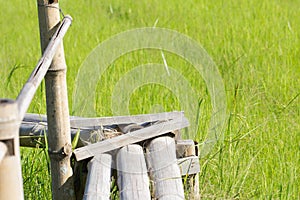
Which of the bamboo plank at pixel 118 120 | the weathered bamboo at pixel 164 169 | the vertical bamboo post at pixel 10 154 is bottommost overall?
the weathered bamboo at pixel 164 169

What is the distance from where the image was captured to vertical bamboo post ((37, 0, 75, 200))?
1.76 m

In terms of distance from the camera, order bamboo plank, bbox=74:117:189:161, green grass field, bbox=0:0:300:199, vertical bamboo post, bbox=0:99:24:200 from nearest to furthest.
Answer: vertical bamboo post, bbox=0:99:24:200
bamboo plank, bbox=74:117:189:161
green grass field, bbox=0:0:300:199

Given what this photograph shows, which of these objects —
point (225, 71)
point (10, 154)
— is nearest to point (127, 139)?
point (10, 154)

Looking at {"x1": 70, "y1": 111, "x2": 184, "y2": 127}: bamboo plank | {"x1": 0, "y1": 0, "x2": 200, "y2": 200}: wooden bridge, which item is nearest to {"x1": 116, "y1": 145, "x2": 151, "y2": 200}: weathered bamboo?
{"x1": 0, "y1": 0, "x2": 200, "y2": 200}: wooden bridge

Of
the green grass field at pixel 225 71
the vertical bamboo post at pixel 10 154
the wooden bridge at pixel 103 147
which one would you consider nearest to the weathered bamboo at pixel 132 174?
the wooden bridge at pixel 103 147

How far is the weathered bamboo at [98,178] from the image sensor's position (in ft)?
5.47

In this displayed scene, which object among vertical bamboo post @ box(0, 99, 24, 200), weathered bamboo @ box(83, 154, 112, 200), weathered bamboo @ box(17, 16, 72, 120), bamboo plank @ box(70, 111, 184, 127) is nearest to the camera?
vertical bamboo post @ box(0, 99, 24, 200)

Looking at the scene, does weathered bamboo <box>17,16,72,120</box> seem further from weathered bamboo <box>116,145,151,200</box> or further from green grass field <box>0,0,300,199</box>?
green grass field <box>0,0,300,199</box>

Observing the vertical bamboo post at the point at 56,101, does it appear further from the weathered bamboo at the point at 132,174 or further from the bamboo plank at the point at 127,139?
the weathered bamboo at the point at 132,174

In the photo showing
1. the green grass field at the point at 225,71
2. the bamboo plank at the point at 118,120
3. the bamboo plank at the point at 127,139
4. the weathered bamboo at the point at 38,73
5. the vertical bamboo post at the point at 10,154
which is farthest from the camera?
the green grass field at the point at 225,71

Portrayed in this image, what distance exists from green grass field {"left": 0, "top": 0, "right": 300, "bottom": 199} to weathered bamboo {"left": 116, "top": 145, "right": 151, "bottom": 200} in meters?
0.37

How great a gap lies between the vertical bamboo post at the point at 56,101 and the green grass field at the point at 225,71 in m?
0.33

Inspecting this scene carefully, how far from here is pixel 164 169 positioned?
1858 mm

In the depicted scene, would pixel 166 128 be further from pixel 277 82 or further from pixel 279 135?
pixel 277 82
